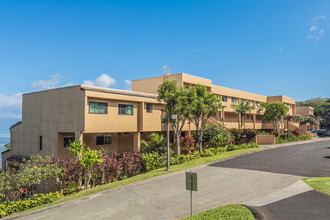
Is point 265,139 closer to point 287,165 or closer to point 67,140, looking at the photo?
point 287,165

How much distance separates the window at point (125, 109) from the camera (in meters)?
21.2

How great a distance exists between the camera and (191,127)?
2806cm

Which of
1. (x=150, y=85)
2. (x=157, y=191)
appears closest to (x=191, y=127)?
(x=150, y=85)

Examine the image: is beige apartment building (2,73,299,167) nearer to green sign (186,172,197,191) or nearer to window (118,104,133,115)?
window (118,104,133,115)

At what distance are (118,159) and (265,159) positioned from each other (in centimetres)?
1174

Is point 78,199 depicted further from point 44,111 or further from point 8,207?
point 44,111

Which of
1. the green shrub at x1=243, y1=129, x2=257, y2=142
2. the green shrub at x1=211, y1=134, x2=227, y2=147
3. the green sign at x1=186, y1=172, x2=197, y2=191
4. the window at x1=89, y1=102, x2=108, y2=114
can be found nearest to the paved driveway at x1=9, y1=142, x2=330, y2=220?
the green sign at x1=186, y1=172, x2=197, y2=191

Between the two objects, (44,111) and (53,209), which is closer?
(53,209)

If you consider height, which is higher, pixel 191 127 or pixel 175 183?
pixel 191 127

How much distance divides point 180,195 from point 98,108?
11321mm

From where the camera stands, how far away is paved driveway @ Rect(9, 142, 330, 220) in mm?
9523

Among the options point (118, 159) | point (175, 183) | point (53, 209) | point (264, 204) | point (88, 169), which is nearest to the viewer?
point (264, 204)

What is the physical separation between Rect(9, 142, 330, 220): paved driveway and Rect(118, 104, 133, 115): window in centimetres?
861

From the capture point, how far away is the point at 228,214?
8.16 m
